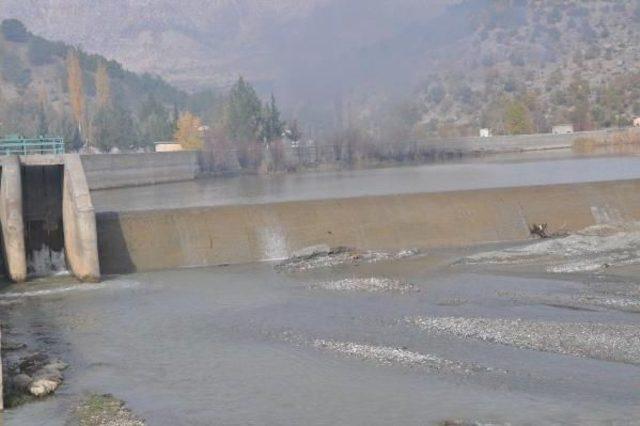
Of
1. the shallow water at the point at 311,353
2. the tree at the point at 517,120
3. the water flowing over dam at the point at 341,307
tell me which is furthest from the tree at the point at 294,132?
the shallow water at the point at 311,353

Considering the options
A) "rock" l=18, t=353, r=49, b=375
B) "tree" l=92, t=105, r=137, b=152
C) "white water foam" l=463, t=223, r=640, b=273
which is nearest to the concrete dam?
"white water foam" l=463, t=223, r=640, b=273

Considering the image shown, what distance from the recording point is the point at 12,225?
31.9 metres

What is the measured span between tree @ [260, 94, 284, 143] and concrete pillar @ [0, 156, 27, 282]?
2841 inches

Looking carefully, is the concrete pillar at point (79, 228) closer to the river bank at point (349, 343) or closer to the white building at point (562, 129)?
the river bank at point (349, 343)

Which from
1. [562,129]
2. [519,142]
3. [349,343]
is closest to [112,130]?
[519,142]

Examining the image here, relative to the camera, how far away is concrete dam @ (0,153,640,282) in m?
32.2

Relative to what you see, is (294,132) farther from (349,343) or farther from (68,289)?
(349,343)

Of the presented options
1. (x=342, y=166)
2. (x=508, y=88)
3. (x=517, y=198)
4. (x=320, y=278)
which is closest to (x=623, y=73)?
(x=508, y=88)

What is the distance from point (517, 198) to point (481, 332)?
15.6 m

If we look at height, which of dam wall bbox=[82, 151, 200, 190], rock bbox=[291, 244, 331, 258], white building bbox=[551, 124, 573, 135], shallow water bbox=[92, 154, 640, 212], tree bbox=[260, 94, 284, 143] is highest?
tree bbox=[260, 94, 284, 143]

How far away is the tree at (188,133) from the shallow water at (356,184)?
36.4m

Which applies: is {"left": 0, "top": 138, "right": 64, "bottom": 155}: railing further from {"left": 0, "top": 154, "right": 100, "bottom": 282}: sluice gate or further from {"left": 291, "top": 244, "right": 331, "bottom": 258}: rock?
{"left": 291, "top": 244, "right": 331, "bottom": 258}: rock

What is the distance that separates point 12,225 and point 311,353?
1432cm

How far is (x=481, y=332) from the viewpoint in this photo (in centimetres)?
2181
